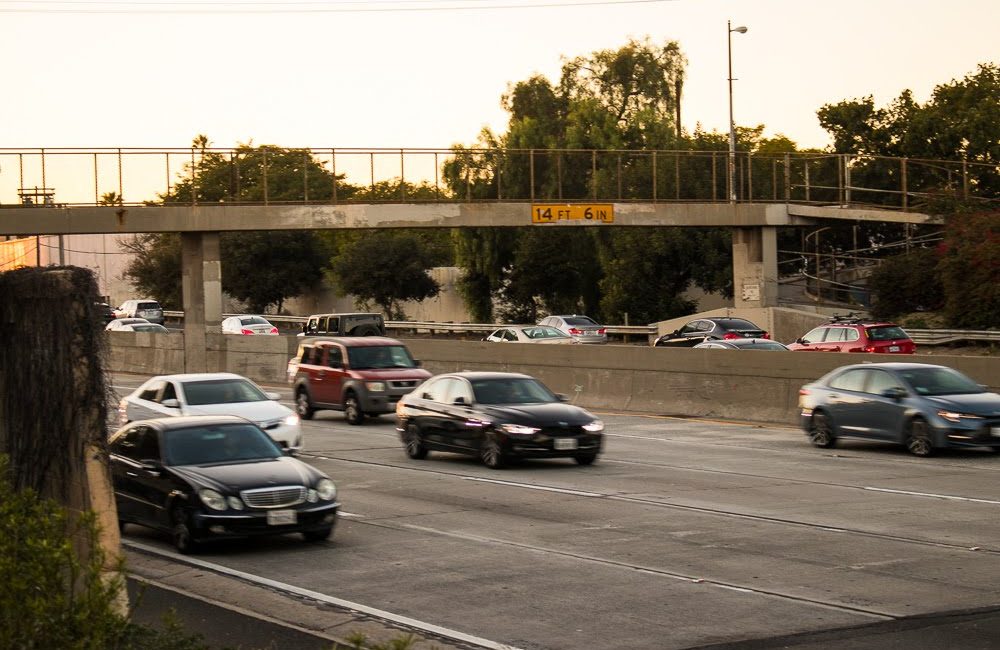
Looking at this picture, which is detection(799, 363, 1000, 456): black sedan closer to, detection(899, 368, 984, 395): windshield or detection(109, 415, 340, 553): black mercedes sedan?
detection(899, 368, 984, 395): windshield

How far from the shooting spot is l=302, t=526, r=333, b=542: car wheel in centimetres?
1455

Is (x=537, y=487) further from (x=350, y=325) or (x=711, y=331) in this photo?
(x=711, y=331)

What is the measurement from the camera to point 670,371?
31.6 metres

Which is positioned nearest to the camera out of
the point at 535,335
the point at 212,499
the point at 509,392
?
the point at 212,499

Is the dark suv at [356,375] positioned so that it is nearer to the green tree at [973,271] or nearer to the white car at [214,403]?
the white car at [214,403]

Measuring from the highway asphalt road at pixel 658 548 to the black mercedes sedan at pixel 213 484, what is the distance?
14.3 inches

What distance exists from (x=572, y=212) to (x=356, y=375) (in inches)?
757

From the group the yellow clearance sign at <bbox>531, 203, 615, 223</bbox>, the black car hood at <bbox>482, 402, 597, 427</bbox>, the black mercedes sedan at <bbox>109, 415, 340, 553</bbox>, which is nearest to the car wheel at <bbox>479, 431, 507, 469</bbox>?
the black car hood at <bbox>482, 402, 597, 427</bbox>

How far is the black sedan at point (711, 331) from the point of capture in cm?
4572

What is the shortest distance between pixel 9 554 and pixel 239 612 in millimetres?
4797

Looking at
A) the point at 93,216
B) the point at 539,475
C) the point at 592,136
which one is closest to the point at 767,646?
the point at 539,475

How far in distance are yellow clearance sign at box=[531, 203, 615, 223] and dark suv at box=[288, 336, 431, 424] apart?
17.0 m

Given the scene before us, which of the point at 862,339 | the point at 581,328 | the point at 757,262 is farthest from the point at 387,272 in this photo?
the point at 862,339

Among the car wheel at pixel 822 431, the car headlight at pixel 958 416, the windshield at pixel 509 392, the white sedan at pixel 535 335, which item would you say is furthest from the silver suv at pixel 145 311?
the car headlight at pixel 958 416
